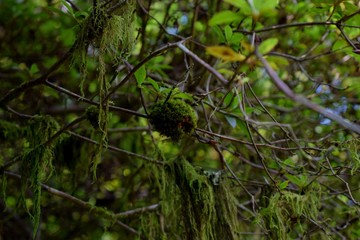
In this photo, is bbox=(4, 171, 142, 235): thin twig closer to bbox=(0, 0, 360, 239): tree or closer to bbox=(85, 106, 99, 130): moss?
bbox=(0, 0, 360, 239): tree

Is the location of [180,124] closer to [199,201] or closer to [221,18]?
[199,201]

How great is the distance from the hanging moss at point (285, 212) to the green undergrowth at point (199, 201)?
0.12m

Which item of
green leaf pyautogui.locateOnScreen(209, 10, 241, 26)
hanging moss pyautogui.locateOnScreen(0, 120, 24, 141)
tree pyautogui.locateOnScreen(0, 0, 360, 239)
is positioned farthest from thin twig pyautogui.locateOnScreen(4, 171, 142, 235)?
green leaf pyautogui.locateOnScreen(209, 10, 241, 26)

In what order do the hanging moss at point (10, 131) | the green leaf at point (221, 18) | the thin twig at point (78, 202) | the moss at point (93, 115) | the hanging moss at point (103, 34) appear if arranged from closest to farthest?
the green leaf at point (221, 18), the hanging moss at point (103, 34), the moss at point (93, 115), the thin twig at point (78, 202), the hanging moss at point (10, 131)

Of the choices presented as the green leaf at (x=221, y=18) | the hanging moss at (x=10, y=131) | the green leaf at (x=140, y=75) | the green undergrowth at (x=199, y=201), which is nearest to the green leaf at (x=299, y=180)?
the green undergrowth at (x=199, y=201)

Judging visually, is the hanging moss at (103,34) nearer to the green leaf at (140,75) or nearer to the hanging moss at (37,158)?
the green leaf at (140,75)

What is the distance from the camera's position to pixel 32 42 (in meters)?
2.62

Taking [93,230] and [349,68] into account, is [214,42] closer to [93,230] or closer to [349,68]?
[349,68]

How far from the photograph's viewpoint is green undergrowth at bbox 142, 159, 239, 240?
4.80 feet

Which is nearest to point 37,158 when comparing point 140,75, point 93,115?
point 93,115

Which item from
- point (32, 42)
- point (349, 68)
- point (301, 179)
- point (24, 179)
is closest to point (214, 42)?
point (349, 68)

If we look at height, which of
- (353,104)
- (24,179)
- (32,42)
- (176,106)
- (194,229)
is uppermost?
(32,42)

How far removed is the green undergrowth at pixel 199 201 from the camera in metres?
1.46

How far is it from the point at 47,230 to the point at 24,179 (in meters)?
1.21
